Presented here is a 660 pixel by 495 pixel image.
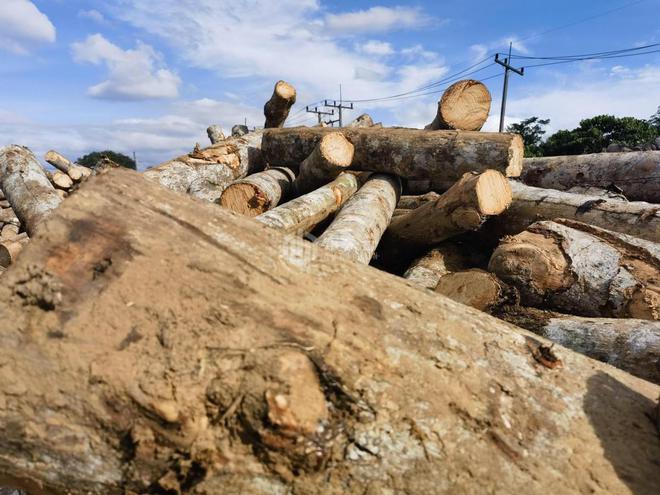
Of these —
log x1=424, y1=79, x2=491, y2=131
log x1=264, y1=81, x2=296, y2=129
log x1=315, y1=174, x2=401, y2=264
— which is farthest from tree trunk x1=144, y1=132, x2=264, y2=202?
log x1=424, y1=79, x2=491, y2=131

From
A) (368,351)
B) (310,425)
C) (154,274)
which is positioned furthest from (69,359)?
(368,351)

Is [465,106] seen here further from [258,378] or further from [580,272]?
[258,378]

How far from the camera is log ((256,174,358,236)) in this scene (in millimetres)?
3963

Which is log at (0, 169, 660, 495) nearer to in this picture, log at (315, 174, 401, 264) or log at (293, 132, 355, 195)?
log at (315, 174, 401, 264)

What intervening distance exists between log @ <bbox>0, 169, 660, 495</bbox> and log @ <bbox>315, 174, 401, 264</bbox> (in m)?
1.43

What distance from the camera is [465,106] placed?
217 inches

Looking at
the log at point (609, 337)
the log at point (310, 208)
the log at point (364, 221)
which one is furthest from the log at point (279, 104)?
the log at point (609, 337)

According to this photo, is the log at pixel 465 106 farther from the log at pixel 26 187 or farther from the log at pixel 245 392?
the log at pixel 26 187

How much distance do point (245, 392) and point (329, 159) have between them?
13.2 feet

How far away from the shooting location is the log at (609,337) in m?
2.41

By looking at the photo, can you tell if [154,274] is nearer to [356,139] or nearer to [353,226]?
[353,226]

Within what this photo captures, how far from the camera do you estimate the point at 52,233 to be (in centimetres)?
153

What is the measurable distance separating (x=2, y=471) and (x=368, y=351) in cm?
122

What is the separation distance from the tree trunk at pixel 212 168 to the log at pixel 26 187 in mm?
1272
